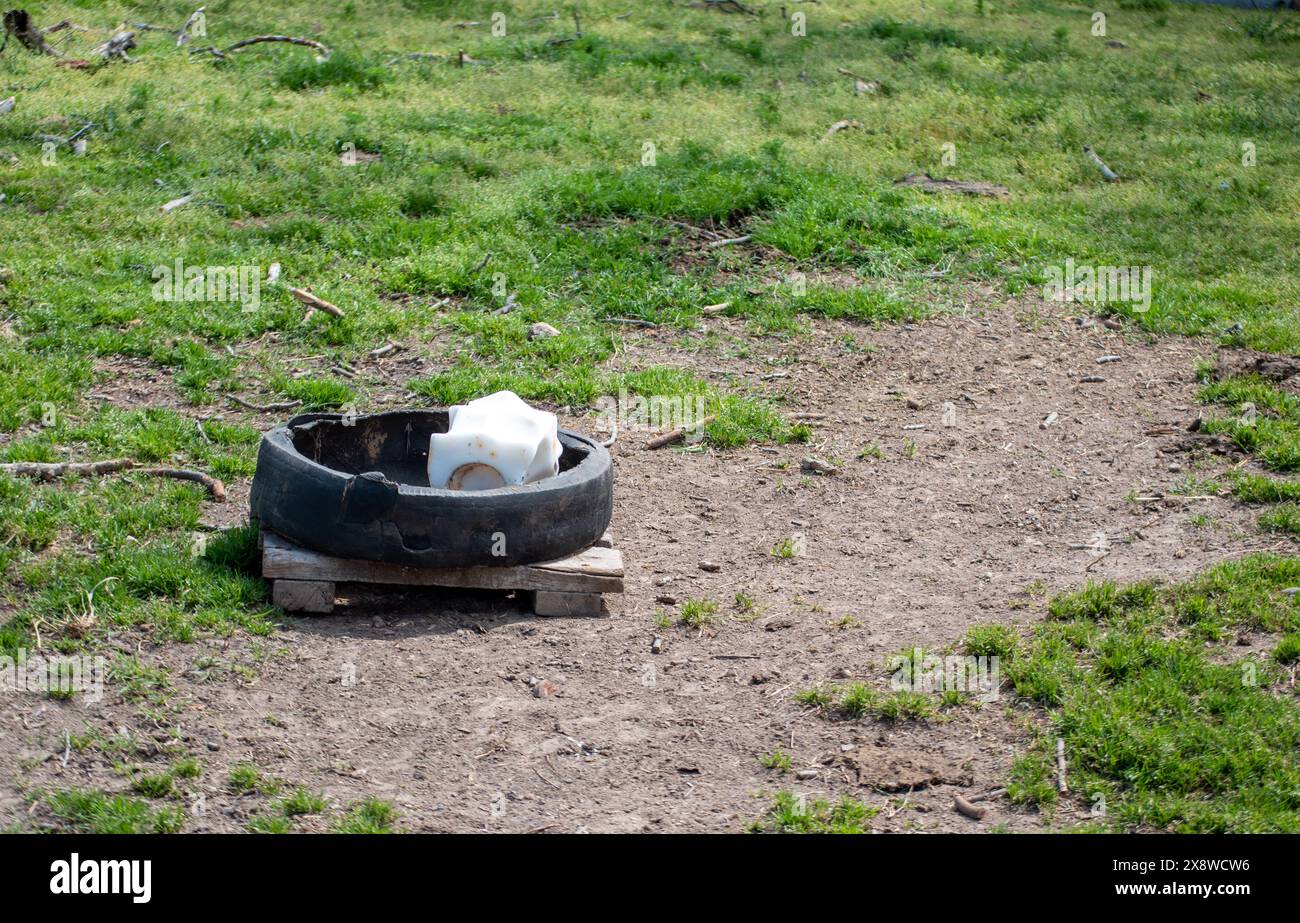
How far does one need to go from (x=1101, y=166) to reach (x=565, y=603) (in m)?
7.78

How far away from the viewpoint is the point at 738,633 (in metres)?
5.26

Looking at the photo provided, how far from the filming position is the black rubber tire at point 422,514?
16.5ft

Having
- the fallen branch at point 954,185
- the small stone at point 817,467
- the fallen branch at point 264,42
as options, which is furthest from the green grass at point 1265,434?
the fallen branch at point 264,42

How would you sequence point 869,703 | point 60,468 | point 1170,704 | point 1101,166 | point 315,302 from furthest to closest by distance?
1. point 1101,166
2. point 315,302
3. point 60,468
4. point 869,703
5. point 1170,704

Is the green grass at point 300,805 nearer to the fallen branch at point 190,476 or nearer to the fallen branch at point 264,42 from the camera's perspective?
the fallen branch at point 190,476

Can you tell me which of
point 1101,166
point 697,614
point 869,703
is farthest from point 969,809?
point 1101,166

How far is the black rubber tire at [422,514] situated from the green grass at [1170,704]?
1691mm

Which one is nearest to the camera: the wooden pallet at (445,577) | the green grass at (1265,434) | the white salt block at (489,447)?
the wooden pallet at (445,577)

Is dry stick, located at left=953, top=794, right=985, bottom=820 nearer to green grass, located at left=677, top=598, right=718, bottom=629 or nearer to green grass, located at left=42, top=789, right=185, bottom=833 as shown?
green grass, located at left=677, top=598, right=718, bottom=629

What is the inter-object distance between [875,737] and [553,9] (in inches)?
495

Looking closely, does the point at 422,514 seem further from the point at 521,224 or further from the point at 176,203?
the point at 176,203

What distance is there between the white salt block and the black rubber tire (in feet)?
Result: 0.70

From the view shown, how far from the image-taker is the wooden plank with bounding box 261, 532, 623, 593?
5.12 m
